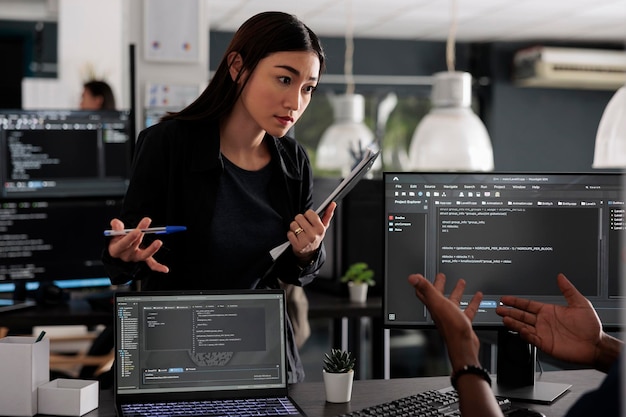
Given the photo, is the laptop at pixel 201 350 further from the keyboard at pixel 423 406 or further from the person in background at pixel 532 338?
the person in background at pixel 532 338

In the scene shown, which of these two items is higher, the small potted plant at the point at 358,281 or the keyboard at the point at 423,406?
the small potted plant at the point at 358,281

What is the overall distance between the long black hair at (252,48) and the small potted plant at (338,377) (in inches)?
24.7

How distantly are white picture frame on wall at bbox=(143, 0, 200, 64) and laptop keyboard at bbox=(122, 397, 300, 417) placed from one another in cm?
212

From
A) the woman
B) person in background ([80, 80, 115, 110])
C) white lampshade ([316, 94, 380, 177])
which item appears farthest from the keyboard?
white lampshade ([316, 94, 380, 177])

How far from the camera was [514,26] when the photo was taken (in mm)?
8398

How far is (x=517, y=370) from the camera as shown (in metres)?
1.92

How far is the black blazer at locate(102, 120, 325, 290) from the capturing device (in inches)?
76.2

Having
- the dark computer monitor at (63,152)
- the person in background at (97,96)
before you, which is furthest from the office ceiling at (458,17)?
the dark computer monitor at (63,152)

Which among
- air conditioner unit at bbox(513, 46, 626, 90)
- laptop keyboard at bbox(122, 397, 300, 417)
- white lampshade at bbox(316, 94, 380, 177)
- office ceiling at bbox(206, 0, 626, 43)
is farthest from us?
air conditioner unit at bbox(513, 46, 626, 90)

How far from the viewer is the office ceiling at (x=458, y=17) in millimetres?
7168

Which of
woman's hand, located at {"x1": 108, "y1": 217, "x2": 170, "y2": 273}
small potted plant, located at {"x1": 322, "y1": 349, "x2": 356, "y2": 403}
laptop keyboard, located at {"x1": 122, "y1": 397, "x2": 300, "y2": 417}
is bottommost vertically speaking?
laptop keyboard, located at {"x1": 122, "y1": 397, "x2": 300, "y2": 417}

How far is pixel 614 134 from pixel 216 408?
7.96 feet

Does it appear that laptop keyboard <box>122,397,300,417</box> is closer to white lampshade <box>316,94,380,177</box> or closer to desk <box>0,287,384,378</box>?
desk <box>0,287,384,378</box>

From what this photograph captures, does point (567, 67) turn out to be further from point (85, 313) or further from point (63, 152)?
point (85, 313)
